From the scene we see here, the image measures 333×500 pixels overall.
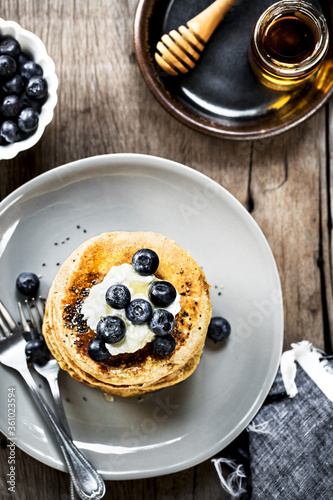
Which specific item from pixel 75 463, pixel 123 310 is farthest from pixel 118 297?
pixel 75 463

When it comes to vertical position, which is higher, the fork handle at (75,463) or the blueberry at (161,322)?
the blueberry at (161,322)

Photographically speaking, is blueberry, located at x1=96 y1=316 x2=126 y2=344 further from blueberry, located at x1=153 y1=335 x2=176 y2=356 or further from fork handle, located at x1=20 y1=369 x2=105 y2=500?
fork handle, located at x1=20 y1=369 x2=105 y2=500

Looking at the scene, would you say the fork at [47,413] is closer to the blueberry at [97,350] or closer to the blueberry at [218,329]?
the blueberry at [97,350]

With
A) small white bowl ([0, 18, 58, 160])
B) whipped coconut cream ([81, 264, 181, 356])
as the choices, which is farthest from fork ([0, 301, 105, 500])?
small white bowl ([0, 18, 58, 160])

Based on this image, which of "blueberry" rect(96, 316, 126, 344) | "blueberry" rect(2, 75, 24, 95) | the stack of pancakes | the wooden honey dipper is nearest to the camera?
"blueberry" rect(96, 316, 126, 344)

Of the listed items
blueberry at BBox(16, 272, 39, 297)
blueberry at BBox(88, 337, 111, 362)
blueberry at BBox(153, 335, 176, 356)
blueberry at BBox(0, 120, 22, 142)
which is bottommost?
blueberry at BBox(16, 272, 39, 297)

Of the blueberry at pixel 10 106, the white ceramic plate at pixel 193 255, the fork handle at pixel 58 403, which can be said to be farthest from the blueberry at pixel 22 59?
the fork handle at pixel 58 403
